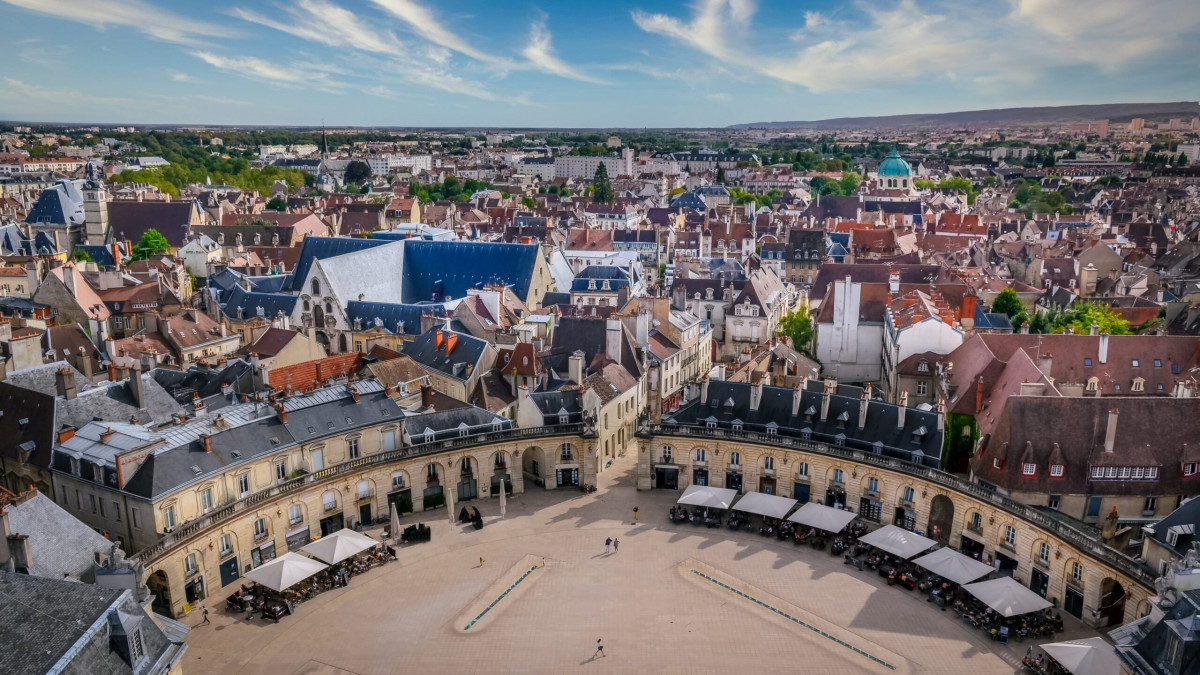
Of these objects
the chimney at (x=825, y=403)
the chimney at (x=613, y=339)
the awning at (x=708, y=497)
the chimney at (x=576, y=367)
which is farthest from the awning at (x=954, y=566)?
the chimney at (x=613, y=339)

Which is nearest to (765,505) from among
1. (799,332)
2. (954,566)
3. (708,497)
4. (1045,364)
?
(708,497)

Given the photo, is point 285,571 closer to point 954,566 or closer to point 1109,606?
point 954,566

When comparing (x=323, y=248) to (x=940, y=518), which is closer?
(x=940, y=518)

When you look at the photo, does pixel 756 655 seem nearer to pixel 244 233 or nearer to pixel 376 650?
pixel 376 650

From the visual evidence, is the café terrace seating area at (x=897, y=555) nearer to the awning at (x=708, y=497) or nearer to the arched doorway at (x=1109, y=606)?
the awning at (x=708, y=497)

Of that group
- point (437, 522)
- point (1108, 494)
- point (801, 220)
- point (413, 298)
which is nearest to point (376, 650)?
point (437, 522)
